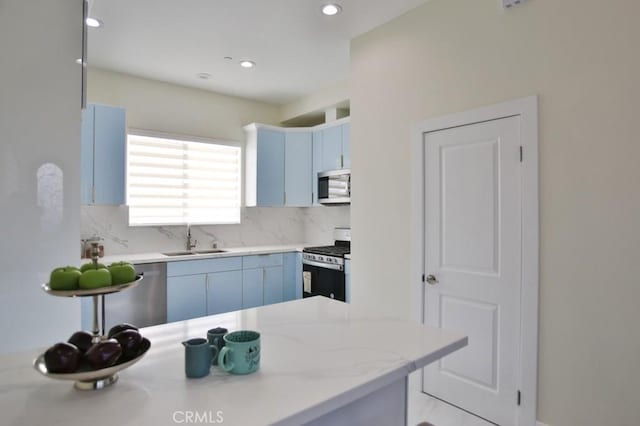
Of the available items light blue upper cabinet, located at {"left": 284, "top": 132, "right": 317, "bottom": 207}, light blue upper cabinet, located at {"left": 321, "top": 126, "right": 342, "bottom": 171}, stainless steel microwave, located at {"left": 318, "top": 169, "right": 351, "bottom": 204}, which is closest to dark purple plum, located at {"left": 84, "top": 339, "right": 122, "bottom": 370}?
stainless steel microwave, located at {"left": 318, "top": 169, "right": 351, "bottom": 204}

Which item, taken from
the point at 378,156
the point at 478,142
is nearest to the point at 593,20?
the point at 478,142

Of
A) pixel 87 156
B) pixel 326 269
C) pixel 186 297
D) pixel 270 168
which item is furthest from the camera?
pixel 270 168

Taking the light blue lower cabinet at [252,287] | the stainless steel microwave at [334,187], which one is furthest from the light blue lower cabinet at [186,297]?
the stainless steel microwave at [334,187]

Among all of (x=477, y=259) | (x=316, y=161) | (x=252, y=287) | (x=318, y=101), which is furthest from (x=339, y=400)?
(x=318, y=101)

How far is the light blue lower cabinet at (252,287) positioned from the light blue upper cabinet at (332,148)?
147 centimetres

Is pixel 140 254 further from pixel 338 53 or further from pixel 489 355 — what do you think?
pixel 489 355

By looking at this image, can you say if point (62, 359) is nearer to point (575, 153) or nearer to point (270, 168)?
point (575, 153)

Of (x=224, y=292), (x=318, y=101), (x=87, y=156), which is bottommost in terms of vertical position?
(x=224, y=292)

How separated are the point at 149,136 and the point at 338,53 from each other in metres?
2.25

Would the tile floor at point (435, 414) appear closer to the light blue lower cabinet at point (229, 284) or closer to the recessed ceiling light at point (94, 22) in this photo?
the light blue lower cabinet at point (229, 284)

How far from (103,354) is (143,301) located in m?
2.93

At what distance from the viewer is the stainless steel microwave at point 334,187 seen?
4125 millimetres

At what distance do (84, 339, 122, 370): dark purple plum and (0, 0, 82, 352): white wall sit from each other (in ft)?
→ 3.39

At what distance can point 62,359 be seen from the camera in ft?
2.83
